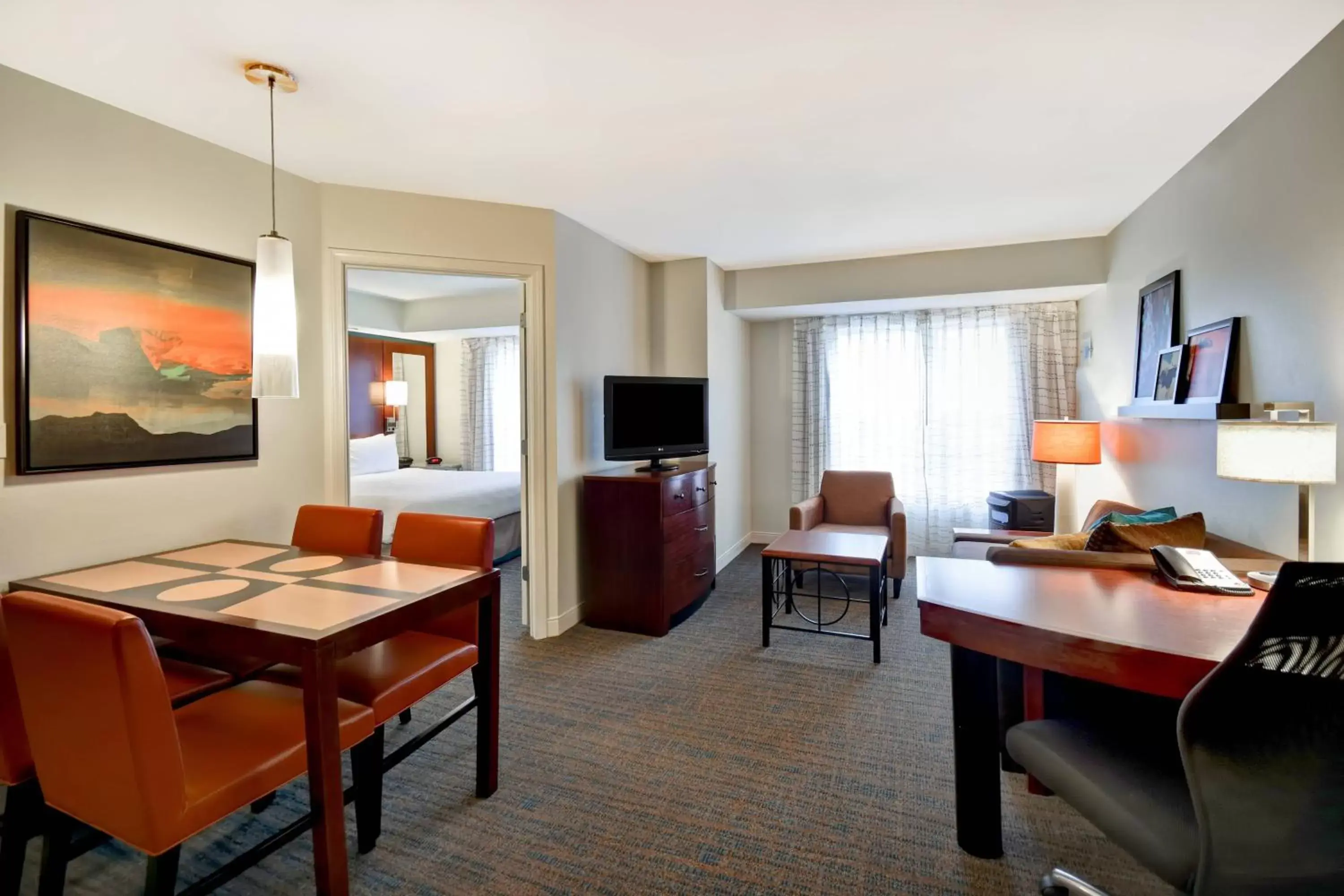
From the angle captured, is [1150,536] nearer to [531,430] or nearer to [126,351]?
[531,430]

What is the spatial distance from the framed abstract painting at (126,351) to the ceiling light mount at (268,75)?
800 mm

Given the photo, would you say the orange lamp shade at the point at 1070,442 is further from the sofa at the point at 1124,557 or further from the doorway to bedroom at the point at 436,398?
the doorway to bedroom at the point at 436,398

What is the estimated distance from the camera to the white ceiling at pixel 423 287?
5.23m

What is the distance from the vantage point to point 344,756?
7.73ft

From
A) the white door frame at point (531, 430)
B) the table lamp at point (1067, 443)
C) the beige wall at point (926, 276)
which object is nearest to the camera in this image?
the white door frame at point (531, 430)

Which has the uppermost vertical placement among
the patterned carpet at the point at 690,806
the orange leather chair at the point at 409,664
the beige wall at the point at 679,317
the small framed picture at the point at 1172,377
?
the beige wall at the point at 679,317

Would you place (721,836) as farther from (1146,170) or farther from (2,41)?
(1146,170)

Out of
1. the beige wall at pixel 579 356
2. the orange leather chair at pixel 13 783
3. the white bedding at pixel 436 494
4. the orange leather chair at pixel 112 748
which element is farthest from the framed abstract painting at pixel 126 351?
the white bedding at pixel 436 494

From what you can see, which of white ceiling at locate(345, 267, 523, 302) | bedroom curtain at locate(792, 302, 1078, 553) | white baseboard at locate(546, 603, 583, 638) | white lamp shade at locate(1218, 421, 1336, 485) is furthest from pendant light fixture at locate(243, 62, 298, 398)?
bedroom curtain at locate(792, 302, 1078, 553)

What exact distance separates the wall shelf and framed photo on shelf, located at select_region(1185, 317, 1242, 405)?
4 centimetres

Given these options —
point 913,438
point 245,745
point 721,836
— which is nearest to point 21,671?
point 245,745

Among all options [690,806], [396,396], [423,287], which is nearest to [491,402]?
[396,396]

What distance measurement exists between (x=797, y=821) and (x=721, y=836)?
0.26 m

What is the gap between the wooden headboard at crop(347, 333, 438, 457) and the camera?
248 inches
